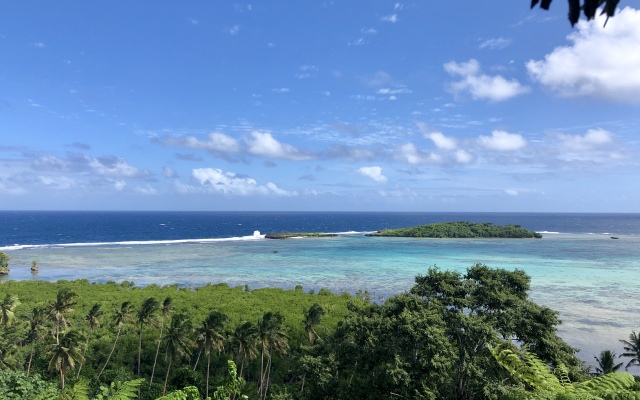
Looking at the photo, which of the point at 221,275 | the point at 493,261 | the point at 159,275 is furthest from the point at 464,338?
the point at 493,261

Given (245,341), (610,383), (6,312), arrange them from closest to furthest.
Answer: (610,383)
(245,341)
(6,312)

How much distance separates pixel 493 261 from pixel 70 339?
99395 millimetres

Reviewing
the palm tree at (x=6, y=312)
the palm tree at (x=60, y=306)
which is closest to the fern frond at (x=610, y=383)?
the palm tree at (x=60, y=306)

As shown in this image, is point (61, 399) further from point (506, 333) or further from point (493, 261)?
point (493, 261)

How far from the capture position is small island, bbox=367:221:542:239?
181 m

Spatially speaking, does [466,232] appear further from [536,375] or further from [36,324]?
[536,375]

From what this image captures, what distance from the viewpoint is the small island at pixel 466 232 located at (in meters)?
181

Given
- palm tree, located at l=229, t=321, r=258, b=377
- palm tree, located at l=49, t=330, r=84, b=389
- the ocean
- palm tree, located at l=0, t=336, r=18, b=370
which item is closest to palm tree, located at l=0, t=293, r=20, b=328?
palm tree, located at l=0, t=336, r=18, b=370

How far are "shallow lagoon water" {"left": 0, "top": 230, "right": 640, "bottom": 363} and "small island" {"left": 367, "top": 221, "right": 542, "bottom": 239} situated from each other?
31344mm

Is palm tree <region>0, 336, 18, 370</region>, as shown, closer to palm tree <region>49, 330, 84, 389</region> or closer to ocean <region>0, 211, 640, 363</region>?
palm tree <region>49, 330, 84, 389</region>

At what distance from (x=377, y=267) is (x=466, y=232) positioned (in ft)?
328

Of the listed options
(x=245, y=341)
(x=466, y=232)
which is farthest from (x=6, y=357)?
(x=466, y=232)

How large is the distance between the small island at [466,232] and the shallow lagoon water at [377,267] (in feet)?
103

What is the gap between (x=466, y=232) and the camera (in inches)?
7298
